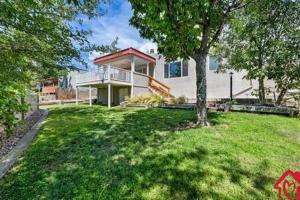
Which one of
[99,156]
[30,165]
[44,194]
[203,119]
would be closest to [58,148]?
[30,165]

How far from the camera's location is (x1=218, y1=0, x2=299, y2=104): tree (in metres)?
8.88

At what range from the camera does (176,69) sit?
17.0 metres

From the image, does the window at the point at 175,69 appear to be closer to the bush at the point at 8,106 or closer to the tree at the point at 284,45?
the tree at the point at 284,45

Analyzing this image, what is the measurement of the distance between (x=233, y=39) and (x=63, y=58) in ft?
28.7

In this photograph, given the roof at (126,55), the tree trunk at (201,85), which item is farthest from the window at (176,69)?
the tree trunk at (201,85)

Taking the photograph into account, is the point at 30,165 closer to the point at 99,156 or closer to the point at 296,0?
the point at 99,156

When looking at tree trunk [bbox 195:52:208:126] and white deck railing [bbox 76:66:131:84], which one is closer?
tree trunk [bbox 195:52:208:126]

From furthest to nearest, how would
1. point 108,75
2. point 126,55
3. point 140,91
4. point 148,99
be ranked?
point 140,91
point 126,55
point 108,75
point 148,99

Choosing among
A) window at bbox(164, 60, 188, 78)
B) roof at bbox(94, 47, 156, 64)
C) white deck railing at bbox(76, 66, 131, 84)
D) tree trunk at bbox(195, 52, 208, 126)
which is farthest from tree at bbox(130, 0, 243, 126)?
window at bbox(164, 60, 188, 78)

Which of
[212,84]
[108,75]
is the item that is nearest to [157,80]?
[212,84]

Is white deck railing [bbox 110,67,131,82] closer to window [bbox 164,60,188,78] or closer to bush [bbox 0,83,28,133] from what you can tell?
window [bbox 164,60,188,78]

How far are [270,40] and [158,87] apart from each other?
9273 mm

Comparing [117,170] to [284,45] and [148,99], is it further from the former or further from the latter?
[148,99]

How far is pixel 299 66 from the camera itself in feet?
28.2
